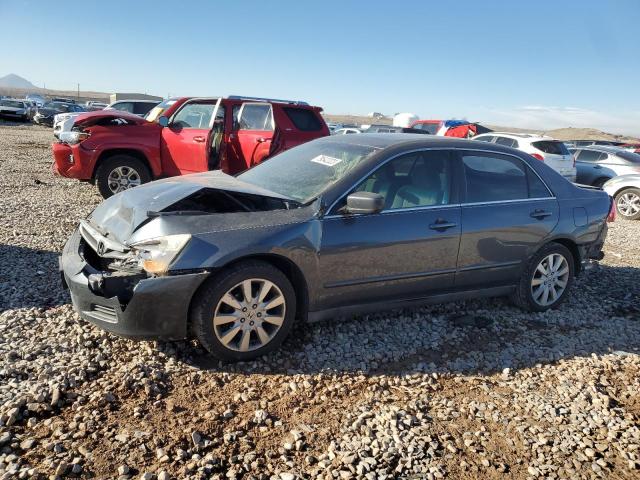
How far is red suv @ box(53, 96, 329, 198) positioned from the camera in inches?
327

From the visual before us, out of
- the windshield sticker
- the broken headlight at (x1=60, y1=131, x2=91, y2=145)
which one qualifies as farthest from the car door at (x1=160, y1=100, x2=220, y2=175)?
the windshield sticker

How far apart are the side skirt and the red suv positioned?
4.88 metres

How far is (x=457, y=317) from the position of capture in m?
4.71

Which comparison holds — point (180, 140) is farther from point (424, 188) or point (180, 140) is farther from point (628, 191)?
point (628, 191)

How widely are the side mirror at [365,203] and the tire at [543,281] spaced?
1922 mm

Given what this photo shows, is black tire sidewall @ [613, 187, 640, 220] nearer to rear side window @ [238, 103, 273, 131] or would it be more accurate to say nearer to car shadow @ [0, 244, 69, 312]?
rear side window @ [238, 103, 273, 131]

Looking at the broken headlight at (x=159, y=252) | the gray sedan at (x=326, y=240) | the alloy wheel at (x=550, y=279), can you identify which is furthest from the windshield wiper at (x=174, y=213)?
the alloy wheel at (x=550, y=279)

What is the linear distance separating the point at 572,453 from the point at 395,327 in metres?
1.70

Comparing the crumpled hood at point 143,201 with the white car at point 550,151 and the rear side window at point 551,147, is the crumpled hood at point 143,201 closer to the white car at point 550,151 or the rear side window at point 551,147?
the white car at point 550,151

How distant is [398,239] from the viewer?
4.00 m

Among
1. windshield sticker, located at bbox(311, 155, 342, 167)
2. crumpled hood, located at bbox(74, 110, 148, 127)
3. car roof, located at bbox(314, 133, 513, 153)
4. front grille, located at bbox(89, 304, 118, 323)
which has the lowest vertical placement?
front grille, located at bbox(89, 304, 118, 323)

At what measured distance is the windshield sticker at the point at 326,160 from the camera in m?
4.31

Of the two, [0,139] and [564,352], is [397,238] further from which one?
[0,139]

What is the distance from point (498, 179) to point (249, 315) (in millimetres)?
2612
